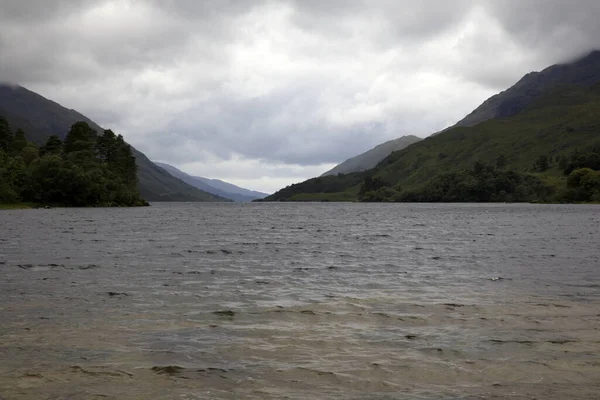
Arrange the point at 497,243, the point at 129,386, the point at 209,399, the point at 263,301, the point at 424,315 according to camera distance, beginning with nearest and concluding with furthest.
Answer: the point at 209,399, the point at 129,386, the point at 424,315, the point at 263,301, the point at 497,243

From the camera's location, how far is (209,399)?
11352mm

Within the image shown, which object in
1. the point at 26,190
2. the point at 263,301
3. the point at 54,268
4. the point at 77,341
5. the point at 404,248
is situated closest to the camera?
the point at 77,341

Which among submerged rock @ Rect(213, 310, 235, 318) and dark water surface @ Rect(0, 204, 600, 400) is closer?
dark water surface @ Rect(0, 204, 600, 400)

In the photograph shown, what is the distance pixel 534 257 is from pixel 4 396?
40736mm

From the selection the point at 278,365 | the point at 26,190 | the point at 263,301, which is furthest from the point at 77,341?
the point at 26,190

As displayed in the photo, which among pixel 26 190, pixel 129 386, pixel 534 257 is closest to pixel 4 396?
pixel 129 386

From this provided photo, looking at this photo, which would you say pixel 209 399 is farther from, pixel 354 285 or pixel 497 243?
pixel 497 243

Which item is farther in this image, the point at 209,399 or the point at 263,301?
the point at 263,301

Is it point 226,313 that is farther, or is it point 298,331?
point 226,313

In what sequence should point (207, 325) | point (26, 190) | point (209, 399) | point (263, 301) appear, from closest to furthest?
point (209, 399)
point (207, 325)
point (263, 301)
point (26, 190)

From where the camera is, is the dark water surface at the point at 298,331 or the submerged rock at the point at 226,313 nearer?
the dark water surface at the point at 298,331

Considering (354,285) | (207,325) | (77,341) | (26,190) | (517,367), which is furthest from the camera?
(26,190)

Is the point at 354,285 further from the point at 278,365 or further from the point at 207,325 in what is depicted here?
the point at 278,365

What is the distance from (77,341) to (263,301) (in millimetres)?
8901
